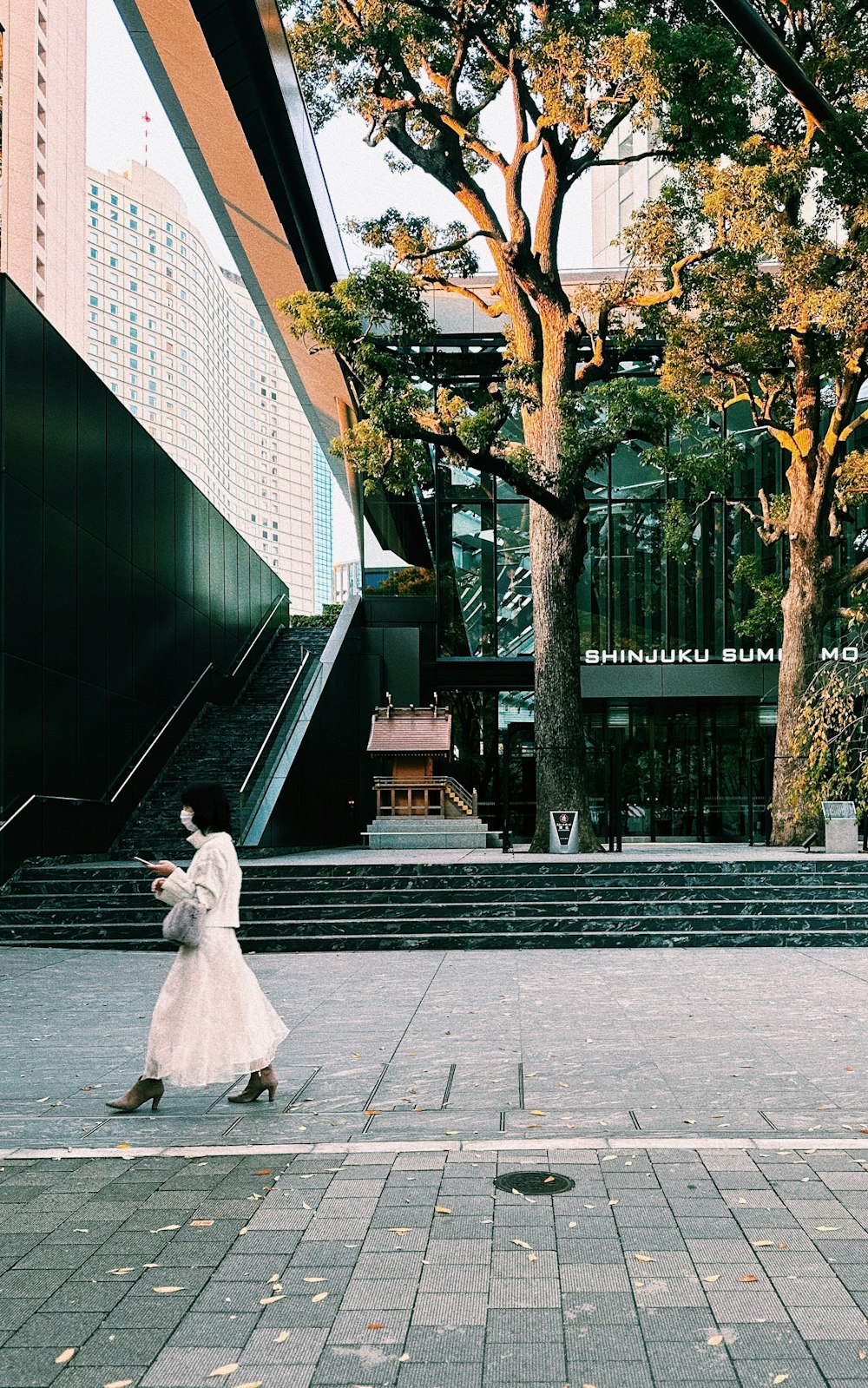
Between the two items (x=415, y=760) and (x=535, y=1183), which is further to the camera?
(x=415, y=760)

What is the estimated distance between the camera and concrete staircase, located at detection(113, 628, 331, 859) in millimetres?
18562

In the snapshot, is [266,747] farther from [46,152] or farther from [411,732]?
[46,152]

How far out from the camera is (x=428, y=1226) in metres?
4.62

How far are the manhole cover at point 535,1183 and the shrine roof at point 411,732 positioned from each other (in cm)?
1817

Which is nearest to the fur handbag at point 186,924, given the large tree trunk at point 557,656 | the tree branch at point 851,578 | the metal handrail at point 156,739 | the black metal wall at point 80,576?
the metal handrail at point 156,739

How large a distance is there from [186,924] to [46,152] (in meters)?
93.2

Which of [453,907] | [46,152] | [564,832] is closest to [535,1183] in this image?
[453,907]

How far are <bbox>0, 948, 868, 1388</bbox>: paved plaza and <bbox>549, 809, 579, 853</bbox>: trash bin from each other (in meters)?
9.14

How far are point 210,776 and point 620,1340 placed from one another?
A: 17559 millimetres

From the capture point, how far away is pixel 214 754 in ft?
71.2

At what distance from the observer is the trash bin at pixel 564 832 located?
59.5 ft

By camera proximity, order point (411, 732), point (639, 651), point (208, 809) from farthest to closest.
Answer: point (639, 651), point (411, 732), point (208, 809)

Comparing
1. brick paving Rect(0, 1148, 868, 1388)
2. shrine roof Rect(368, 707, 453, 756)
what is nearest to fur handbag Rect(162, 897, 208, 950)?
brick paving Rect(0, 1148, 868, 1388)

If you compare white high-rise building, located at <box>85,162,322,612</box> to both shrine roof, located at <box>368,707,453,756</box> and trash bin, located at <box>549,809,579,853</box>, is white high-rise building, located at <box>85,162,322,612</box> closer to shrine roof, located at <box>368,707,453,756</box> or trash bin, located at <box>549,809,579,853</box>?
shrine roof, located at <box>368,707,453,756</box>
